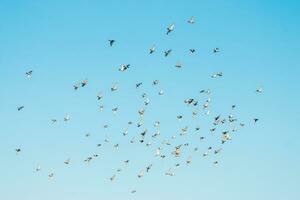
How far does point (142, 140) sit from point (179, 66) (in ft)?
29.8

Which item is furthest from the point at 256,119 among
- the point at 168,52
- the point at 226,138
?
the point at 168,52

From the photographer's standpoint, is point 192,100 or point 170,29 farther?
point 192,100

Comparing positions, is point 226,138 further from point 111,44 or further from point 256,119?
point 111,44

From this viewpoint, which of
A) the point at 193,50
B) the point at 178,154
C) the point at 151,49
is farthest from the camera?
the point at 178,154

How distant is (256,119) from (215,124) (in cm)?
474

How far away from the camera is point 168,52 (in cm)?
4938

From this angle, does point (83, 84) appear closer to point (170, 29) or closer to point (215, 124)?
point (170, 29)

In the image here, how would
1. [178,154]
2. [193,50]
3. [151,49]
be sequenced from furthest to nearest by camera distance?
[178,154] → [193,50] → [151,49]

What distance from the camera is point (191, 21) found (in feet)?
156

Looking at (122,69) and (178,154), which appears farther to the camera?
(178,154)

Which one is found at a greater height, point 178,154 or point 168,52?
point 168,52

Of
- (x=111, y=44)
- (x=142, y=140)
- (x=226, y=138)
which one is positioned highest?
(x=111, y=44)

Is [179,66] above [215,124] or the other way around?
above

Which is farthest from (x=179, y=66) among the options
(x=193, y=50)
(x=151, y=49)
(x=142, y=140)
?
(x=142, y=140)
